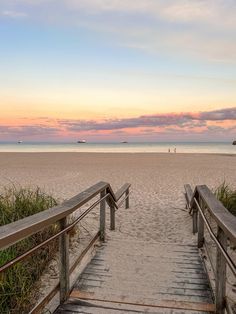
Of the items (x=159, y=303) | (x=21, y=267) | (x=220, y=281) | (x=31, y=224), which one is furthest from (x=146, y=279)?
(x=31, y=224)

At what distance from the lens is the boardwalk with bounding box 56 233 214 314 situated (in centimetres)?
333

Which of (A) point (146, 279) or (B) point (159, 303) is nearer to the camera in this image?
(B) point (159, 303)

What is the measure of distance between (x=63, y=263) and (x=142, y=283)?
3.49 ft

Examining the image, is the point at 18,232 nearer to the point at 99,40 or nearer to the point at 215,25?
the point at 215,25

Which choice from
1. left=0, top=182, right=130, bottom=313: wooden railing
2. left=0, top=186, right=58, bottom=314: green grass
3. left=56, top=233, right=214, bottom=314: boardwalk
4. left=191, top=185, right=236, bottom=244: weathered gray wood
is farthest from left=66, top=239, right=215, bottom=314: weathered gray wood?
left=191, top=185, right=236, bottom=244: weathered gray wood

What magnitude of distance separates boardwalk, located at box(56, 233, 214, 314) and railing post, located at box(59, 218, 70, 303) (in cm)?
10

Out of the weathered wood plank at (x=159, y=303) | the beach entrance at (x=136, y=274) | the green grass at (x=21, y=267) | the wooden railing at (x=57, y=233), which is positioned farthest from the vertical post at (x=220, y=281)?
the green grass at (x=21, y=267)

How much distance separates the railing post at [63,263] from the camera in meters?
3.36

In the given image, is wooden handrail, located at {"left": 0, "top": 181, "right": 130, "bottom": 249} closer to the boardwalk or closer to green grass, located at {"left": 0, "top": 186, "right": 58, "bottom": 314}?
green grass, located at {"left": 0, "top": 186, "right": 58, "bottom": 314}

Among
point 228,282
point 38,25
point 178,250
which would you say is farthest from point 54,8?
point 228,282

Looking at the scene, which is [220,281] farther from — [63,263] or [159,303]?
[63,263]

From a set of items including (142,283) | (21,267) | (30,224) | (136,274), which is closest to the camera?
(30,224)

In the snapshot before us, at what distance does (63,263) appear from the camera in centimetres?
342

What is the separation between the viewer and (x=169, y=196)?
12.0m
